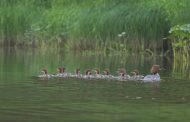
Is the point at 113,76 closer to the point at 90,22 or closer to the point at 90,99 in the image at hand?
the point at 90,99

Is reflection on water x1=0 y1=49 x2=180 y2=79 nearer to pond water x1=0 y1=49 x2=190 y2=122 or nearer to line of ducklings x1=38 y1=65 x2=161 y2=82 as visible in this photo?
pond water x1=0 y1=49 x2=190 y2=122

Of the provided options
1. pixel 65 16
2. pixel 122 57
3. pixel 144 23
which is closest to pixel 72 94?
pixel 122 57

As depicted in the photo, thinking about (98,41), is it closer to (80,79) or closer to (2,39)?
(2,39)

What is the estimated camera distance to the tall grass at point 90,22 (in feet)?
104

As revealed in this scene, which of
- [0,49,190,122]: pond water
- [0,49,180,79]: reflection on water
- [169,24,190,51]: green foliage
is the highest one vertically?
[169,24,190,51]: green foliage

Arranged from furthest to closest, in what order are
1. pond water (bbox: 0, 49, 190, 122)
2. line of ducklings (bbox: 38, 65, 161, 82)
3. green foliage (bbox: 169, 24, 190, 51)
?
1. green foliage (bbox: 169, 24, 190, 51)
2. line of ducklings (bbox: 38, 65, 161, 82)
3. pond water (bbox: 0, 49, 190, 122)

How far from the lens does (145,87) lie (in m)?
17.3

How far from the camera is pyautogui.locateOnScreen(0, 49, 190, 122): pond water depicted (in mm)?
11910

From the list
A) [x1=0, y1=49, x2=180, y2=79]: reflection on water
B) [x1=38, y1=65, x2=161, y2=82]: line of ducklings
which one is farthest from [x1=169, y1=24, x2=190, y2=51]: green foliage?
[x1=38, y1=65, x2=161, y2=82]: line of ducklings

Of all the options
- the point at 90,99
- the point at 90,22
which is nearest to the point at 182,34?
the point at 90,22

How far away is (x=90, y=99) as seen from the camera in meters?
14.3

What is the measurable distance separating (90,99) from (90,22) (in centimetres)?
2008

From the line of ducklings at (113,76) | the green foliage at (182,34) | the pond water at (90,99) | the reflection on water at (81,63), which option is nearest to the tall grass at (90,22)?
the reflection on water at (81,63)

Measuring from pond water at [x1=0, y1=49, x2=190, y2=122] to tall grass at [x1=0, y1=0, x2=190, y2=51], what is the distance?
28.9ft
